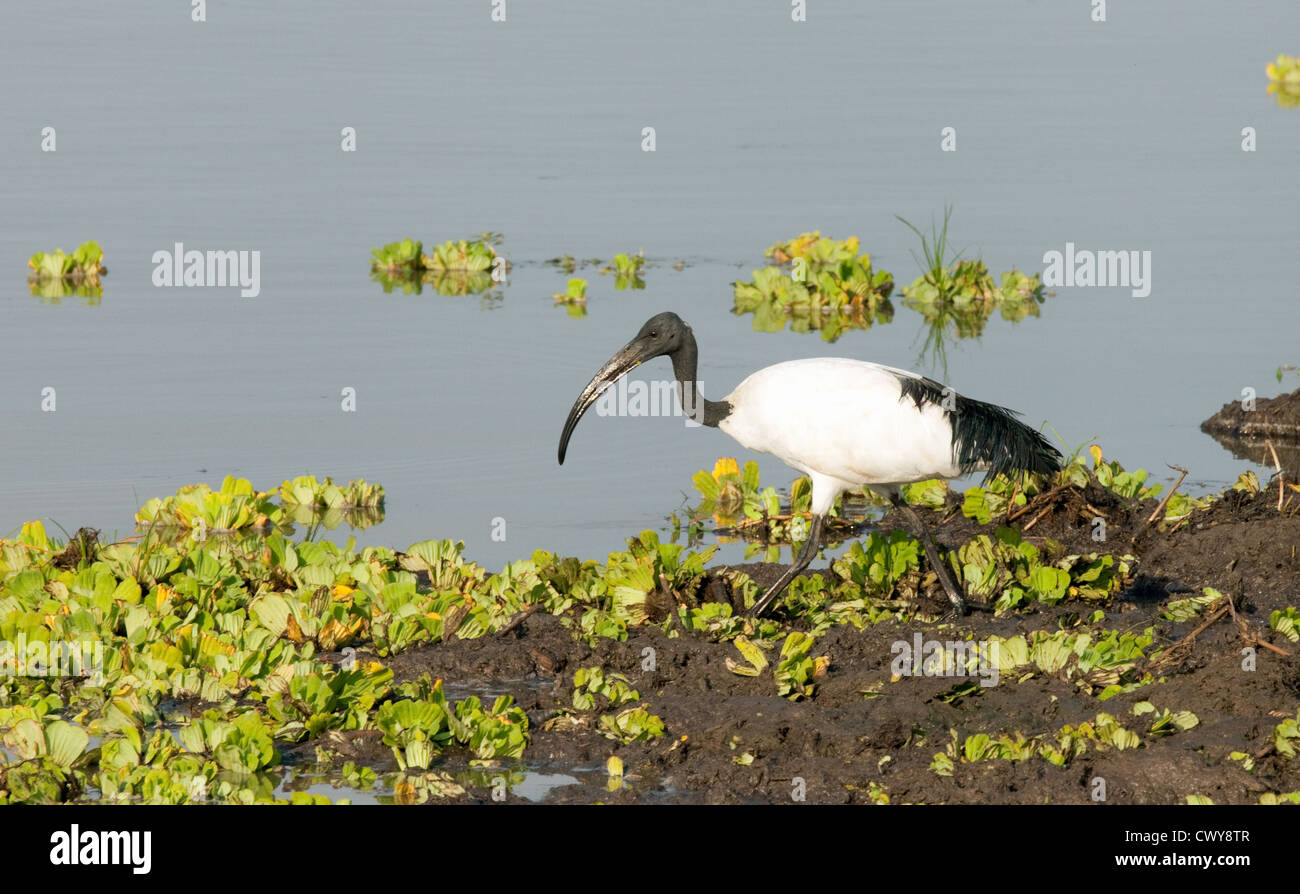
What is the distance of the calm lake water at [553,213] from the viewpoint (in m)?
11.9

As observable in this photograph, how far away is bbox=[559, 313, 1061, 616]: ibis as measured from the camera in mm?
8852

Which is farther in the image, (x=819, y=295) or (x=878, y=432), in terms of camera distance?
(x=819, y=295)

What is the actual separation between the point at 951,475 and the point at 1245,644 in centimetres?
172

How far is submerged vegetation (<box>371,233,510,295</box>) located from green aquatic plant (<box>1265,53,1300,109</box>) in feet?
39.4

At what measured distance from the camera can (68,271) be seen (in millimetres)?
15617

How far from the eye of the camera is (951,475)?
899 cm

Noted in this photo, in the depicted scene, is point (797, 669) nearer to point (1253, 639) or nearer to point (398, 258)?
point (1253, 639)

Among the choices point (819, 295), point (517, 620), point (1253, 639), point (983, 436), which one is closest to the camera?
point (1253, 639)

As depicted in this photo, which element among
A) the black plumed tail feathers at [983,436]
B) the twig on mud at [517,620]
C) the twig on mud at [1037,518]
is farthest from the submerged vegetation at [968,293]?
the twig on mud at [517,620]

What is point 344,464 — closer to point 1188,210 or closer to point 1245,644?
point 1245,644

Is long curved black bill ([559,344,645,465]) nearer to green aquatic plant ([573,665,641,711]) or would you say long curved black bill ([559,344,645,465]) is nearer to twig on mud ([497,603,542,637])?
twig on mud ([497,603,542,637])

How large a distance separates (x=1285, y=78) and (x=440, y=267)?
42.7 feet

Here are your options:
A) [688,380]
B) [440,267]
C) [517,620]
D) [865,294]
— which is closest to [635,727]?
[517,620]

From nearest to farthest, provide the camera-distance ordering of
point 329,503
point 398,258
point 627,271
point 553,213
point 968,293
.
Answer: point 329,503
point 968,293
point 627,271
point 398,258
point 553,213
